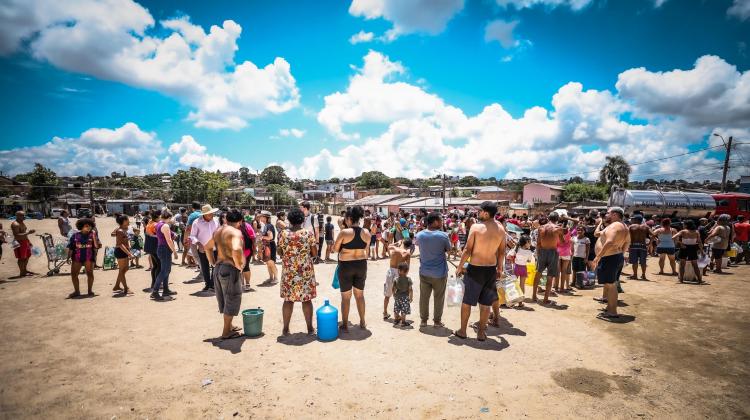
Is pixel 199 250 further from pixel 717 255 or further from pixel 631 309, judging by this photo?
pixel 717 255

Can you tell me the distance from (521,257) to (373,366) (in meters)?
4.39

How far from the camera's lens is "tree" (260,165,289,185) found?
383 ft

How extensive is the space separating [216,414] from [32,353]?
11.7 ft

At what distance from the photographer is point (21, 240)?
9281mm

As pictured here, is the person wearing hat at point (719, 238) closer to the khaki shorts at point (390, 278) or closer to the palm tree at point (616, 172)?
the khaki shorts at point (390, 278)

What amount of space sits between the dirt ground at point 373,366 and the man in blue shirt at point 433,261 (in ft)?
1.75

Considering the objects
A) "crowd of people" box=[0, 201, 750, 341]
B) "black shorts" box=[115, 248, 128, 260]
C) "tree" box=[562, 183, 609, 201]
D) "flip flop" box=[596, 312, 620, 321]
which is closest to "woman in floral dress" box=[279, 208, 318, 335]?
"crowd of people" box=[0, 201, 750, 341]

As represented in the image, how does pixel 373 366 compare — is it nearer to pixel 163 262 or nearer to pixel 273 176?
pixel 163 262

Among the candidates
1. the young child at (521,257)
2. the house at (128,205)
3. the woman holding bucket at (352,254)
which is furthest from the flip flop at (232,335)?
the house at (128,205)

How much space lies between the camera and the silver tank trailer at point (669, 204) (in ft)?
76.5

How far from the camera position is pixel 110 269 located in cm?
1080

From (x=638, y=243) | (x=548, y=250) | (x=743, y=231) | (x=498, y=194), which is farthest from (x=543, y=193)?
(x=548, y=250)

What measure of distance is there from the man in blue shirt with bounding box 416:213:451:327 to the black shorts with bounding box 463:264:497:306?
504mm

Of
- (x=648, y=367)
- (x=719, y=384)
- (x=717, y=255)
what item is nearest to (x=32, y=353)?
(x=648, y=367)
